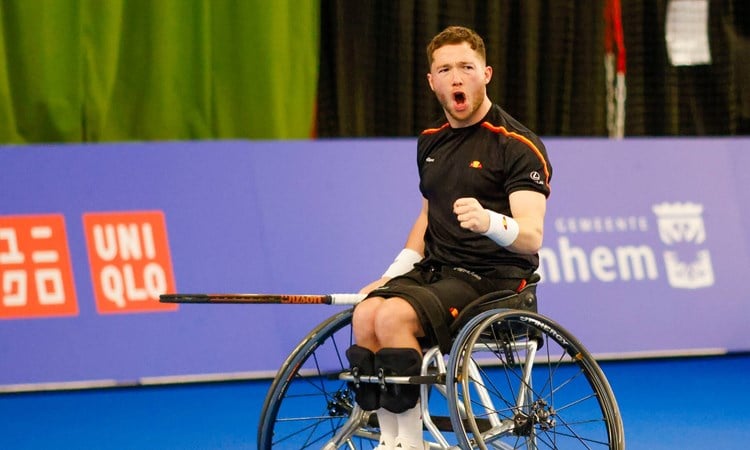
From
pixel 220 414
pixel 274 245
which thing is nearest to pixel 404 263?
pixel 220 414

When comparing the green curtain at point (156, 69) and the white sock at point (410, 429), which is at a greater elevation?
the green curtain at point (156, 69)

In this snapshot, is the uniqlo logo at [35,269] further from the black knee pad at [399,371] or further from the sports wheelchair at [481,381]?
the black knee pad at [399,371]

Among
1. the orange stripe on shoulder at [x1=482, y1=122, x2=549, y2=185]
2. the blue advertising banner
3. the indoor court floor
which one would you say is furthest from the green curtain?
the orange stripe on shoulder at [x1=482, y1=122, x2=549, y2=185]

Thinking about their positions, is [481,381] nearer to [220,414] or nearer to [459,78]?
[459,78]

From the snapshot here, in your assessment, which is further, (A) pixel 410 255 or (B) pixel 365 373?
(A) pixel 410 255

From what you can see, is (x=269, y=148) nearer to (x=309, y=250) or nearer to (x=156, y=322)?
(x=309, y=250)

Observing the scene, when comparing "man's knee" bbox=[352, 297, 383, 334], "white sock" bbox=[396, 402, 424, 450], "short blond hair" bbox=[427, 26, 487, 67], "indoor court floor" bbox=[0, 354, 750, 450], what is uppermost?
"short blond hair" bbox=[427, 26, 487, 67]

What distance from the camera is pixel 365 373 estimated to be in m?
3.34

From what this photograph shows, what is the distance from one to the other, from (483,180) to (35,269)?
283cm

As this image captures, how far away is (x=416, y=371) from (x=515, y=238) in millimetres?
470

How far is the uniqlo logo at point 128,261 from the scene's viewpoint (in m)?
5.63

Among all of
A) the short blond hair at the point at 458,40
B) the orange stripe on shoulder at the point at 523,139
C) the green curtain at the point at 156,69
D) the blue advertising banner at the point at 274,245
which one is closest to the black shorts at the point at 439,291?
the orange stripe on shoulder at the point at 523,139

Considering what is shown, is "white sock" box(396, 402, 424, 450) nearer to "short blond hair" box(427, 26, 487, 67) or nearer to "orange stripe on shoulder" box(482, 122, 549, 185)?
"orange stripe on shoulder" box(482, 122, 549, 185)

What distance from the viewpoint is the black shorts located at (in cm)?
333
